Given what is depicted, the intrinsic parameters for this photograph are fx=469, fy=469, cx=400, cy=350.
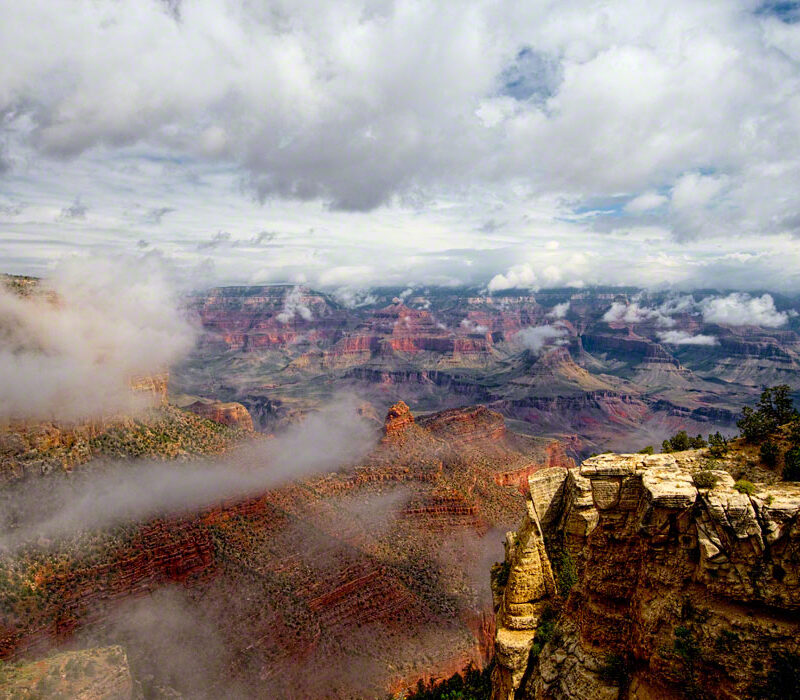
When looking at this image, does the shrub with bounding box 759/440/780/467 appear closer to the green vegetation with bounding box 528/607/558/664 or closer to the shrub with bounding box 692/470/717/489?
the shrub with bounding box 692/470/717/489

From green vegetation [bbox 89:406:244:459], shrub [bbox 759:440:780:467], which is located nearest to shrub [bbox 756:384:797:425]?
shrub [bbox 759:440:780:467]

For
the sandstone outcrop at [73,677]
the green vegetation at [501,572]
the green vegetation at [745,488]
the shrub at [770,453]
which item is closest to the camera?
the green vegetation at [745,488]

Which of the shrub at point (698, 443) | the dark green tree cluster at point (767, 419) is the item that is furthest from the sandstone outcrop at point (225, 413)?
the dark green tree cluster at point (767, 419)

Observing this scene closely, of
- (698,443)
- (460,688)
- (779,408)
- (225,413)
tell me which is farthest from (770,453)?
(225,413)

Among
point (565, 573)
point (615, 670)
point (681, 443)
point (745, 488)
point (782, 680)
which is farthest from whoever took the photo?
point (681, 443)

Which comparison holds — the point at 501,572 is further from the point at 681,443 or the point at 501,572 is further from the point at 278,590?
the point at 278,590

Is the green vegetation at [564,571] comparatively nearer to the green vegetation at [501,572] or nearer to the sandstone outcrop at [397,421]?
the green vegetation at [501,572]
